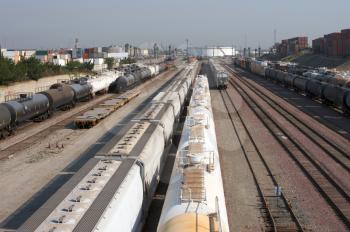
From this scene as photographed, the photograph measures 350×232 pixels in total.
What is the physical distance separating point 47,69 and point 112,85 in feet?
75.2

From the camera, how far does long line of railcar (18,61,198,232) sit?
11.3 m

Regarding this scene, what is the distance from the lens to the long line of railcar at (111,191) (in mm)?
11273

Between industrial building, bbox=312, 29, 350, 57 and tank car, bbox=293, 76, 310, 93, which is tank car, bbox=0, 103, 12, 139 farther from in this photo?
industrial building, bbox=312, 29, 350, 57

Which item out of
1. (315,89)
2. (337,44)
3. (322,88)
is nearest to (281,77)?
(315,89)

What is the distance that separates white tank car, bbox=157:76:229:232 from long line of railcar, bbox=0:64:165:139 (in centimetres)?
2064

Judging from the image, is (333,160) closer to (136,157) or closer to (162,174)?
(162,174)

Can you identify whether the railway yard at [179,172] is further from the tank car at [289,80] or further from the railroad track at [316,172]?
the tank car at [289,80]

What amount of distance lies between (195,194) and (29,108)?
2868 centimetres

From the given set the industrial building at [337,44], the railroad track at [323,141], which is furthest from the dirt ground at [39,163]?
the industrial building at [337,44]

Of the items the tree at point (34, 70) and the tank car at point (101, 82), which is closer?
the tank car at point (101, 82)

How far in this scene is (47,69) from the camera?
86.8m

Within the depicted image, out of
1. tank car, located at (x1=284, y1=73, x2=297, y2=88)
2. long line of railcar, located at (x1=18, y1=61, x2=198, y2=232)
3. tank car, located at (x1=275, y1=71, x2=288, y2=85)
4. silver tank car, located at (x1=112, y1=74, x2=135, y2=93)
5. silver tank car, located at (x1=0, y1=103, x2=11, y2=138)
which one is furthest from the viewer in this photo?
tank car, located at (x1=275, y1=71, x2=288, y2=85)

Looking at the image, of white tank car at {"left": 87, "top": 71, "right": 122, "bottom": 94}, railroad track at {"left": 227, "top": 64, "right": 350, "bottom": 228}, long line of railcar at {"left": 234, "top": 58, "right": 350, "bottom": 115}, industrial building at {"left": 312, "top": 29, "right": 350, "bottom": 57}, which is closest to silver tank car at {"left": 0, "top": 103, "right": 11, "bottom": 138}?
railroad track at {"left": 227, "top": 64, "right": 350, "bottom": 228}

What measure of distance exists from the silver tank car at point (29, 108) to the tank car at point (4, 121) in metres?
0.49
